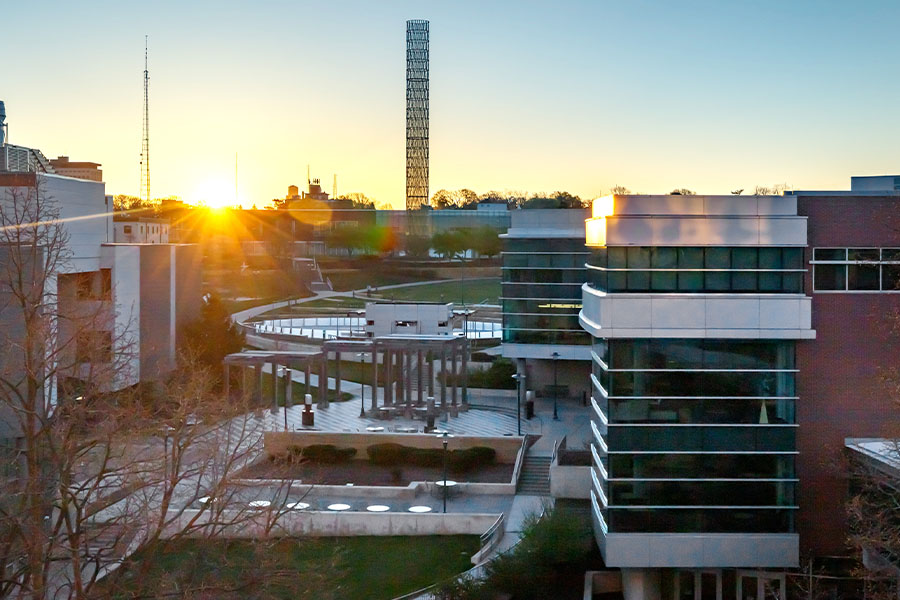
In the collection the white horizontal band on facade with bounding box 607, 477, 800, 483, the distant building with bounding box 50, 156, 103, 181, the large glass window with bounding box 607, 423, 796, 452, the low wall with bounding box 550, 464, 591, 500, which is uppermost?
the distant building with bounding box 50, 156, 103, 181

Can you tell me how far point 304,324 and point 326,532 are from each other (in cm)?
4104

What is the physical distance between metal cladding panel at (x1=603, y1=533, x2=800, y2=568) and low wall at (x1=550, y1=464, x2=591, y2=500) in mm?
7221

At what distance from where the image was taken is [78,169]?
58031mm

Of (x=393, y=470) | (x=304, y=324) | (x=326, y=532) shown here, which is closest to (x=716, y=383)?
(x=326, y=532)

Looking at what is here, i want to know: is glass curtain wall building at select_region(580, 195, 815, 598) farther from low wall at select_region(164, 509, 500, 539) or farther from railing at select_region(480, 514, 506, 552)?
low wall at select_region(164, 509, 500, 539)

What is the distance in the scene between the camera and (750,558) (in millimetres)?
17719

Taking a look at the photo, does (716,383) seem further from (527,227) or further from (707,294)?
(527,227)

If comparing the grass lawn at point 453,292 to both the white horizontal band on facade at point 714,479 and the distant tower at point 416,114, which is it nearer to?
the distant tower at point 416,114

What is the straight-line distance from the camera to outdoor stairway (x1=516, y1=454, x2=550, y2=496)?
26.6 metres

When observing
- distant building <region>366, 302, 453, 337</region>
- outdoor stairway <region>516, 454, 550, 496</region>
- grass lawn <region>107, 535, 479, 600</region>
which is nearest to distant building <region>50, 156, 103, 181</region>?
distant building <region>366, 302, 453, 337</region>

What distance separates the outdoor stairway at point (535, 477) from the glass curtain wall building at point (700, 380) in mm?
8672

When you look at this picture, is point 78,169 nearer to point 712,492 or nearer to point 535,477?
point 535,477

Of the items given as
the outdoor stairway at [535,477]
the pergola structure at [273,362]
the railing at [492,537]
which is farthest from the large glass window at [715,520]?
the pergola structure at [273,362]

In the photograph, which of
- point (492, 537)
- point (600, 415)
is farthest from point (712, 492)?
point (492, 537)
